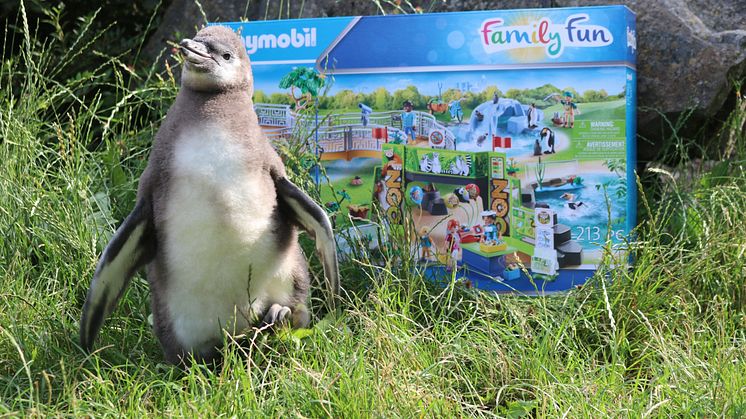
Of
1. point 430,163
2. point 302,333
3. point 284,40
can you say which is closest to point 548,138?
point 430,163

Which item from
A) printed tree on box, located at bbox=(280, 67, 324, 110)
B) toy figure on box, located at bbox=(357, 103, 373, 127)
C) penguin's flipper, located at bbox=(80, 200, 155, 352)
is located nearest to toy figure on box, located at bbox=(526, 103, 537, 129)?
toy figure on box, located at bbox=(357, 103, 373, 127)

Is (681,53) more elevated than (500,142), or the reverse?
(681,53)

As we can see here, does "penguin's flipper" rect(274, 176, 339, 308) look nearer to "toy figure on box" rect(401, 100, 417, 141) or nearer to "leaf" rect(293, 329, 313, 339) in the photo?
"leaf" rect(293, 329, 313, 339)

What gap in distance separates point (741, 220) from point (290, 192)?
171 cm

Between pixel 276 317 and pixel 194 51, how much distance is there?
0.80 metres

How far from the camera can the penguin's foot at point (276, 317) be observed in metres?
2.53

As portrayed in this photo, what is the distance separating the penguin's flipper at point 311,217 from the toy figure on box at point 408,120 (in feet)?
2.98

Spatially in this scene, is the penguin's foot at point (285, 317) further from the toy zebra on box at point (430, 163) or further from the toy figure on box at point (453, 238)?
the toy zebra on box at point (430, 163)

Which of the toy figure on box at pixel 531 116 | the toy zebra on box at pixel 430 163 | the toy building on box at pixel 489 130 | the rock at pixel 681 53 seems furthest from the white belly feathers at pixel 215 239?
the rock at pixel 681 53

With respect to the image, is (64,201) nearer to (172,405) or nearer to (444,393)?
(172,405)

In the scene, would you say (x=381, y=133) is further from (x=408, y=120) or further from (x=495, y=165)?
(x=495, y=165)

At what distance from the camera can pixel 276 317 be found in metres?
2.54

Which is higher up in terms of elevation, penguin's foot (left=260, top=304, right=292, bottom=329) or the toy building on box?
the toy building on box

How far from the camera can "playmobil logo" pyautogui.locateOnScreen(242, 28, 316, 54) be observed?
342 cm
